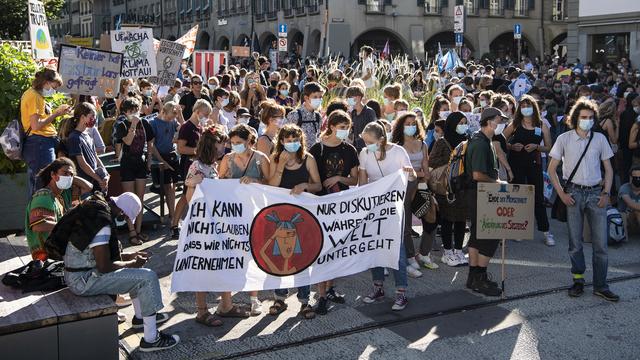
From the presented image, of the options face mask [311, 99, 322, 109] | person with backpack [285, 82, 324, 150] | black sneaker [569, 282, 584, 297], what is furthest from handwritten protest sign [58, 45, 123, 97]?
black sneaker [569, 282, 584, 297]

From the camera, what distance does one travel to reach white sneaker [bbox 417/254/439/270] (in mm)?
7996

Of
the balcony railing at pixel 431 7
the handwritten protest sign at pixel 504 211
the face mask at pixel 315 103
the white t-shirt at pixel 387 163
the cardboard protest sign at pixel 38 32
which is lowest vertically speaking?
the handwritten protest sign at pixel 504 211

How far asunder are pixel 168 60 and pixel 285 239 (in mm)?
7835

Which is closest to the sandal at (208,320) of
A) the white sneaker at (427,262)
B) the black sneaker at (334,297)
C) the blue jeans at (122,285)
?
the blue jeans at (122,285)

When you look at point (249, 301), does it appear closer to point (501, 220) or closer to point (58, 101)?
point (501, 220)

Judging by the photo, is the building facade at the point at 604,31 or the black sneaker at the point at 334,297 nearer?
the black sneaker at the point at 334,297

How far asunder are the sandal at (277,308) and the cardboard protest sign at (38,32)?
7.42 m

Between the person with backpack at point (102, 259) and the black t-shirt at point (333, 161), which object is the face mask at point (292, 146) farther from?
the person with backpack at point (102, 259)

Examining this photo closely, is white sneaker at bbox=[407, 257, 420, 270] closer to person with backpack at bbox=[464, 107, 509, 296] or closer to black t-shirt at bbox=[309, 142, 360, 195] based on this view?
person with backpack at bbox=[464, 107, 509, 296]

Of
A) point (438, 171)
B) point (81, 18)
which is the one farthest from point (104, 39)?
point (81, 18)

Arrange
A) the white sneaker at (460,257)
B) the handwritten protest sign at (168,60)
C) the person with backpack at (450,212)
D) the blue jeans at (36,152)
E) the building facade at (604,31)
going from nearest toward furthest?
the person with backpack at (450,212) → the white sneaker at (460,257) → the blue jeans at (36,152) → the handwritten protest sign at (168,60) → the building facade at (604,31)

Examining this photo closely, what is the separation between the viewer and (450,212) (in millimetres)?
8008

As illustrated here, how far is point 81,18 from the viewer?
3846 inches

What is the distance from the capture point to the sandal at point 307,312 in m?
6.39
